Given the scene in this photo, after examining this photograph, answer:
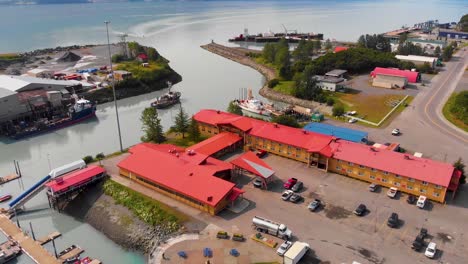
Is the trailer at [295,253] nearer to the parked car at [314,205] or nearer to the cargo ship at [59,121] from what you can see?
the parked car at [314,205]

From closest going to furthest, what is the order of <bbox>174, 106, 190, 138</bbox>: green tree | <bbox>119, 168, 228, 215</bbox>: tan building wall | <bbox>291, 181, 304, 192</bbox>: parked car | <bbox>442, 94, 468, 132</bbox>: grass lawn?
<bbox>119, 168, 228, 215</bbox>: tan building wall
<bbox>291, 181, 304, 192</bbox>: parked car
<bbox>174, 106, 190, 138</bbox>: green tree
<bbox>442, 94, 468, 132</bbox>: grass lawn

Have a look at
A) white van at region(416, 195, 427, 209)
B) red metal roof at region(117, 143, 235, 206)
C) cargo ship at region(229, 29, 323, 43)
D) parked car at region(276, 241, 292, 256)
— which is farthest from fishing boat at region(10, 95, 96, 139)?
cargo ship at region(229, 29, 323, 43)

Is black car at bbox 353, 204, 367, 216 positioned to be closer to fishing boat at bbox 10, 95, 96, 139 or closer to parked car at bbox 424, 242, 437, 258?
parked car at bbox 424, 242, 437, 258

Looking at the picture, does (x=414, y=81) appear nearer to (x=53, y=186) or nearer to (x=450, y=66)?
(x=450, y=66)

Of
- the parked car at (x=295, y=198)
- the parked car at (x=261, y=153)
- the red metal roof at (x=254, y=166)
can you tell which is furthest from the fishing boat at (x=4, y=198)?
the parked car at (x=295, y=198)

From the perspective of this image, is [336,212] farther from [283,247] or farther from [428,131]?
[428,131]

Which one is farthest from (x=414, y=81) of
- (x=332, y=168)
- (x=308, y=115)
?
(x=332, y=168)

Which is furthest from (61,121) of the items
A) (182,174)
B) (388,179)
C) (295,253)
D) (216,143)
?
(388,179)
